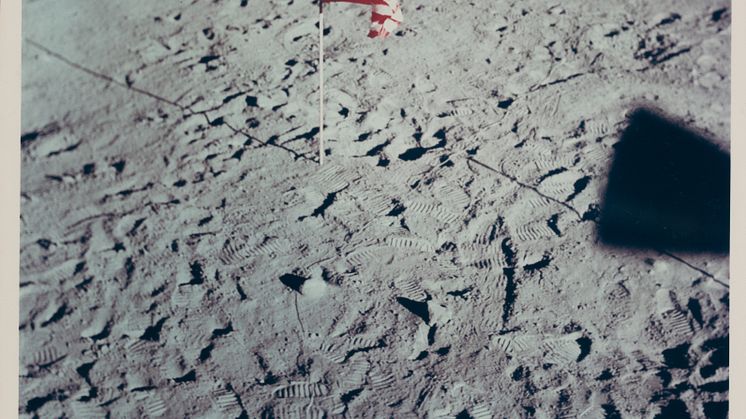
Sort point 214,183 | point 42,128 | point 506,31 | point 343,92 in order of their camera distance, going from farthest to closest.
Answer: point 506,31 → point 343,92 → point 42,128 → point 214,183

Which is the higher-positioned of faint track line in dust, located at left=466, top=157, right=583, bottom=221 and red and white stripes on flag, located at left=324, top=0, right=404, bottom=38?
red and white stripes on flag, located at left=324, top=0, right=404, bottom=38

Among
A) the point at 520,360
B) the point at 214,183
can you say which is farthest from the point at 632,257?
the point at 214,183

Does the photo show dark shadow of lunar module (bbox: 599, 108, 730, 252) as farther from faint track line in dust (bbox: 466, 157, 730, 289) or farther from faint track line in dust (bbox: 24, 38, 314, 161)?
faint track line in dust (bbox: 24, 38, 314, 161)

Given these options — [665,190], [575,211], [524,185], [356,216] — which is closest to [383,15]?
[356,216]

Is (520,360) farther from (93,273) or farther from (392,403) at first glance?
(93,273)

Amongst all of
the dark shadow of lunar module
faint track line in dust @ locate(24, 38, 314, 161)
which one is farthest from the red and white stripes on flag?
the dark shadow of lunar module

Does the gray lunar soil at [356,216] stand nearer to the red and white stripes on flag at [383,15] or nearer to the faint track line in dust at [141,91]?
the faint track line in dust at [141,91]
